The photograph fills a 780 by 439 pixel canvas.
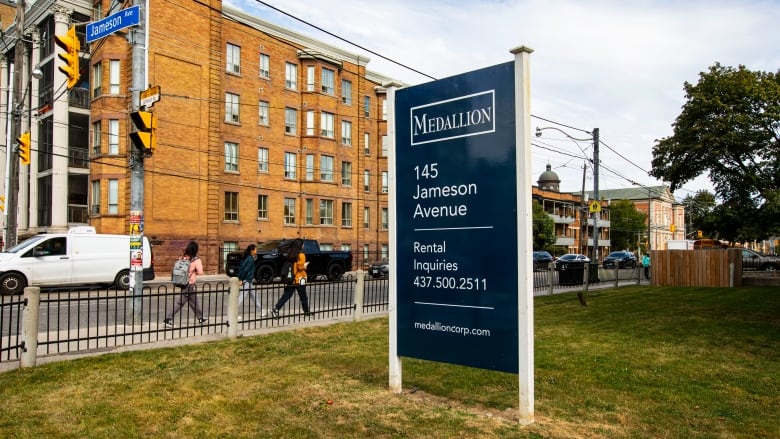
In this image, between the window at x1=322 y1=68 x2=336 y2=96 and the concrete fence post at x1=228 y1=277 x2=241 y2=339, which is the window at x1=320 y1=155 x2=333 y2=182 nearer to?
the window at x1=322 y1=68 x2=336 y2=96

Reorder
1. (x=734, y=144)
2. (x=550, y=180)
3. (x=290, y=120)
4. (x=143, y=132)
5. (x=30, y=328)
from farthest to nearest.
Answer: (x=550, y=180) < (x=290, y=120) < (x=734, y=144) < (x=143, y=132) < (x=30, y=328)

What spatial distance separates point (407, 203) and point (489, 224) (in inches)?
46.2

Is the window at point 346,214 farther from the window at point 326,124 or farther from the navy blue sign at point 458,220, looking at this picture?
the navy blue sign at point 458,220

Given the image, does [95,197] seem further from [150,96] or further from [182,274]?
[150,96]

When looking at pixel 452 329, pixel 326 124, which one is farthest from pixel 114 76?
pixel 452 329

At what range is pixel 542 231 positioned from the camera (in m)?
71.1

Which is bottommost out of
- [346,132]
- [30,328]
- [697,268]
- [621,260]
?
[621,260]

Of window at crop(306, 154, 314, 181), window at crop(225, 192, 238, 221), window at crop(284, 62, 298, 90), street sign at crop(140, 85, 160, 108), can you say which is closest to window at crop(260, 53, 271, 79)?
window at crop(284, 62, 298, 90)

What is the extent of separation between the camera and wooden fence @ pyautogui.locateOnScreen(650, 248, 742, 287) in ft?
92.1

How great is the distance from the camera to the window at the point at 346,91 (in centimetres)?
4678

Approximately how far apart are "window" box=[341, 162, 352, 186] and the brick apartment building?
0.12 m

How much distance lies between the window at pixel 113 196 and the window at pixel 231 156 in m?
7.02

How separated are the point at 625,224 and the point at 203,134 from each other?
3052 inches

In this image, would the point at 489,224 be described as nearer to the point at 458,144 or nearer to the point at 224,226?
the point at 458,144
